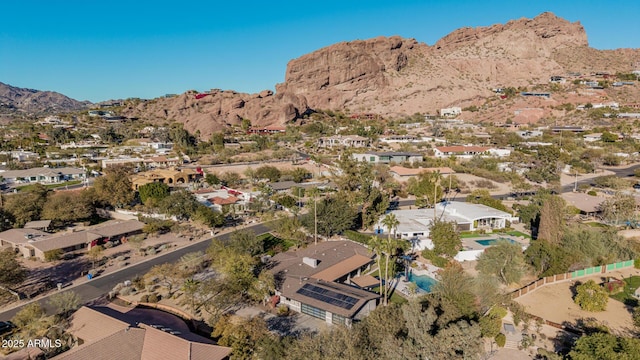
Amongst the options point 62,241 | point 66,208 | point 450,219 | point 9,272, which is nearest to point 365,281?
point 450,219

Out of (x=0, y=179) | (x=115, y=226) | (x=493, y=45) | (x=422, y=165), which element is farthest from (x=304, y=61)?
(x=115, y=226)

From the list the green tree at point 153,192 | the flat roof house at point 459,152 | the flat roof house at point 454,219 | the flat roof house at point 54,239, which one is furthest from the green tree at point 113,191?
the flat roof house at point 459,152

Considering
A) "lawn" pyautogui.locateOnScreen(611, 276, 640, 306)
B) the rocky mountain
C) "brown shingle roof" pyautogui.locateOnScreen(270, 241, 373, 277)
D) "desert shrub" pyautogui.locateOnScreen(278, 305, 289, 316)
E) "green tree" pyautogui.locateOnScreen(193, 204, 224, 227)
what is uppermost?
the rocky mountain

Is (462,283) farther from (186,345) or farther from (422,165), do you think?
(422,165)

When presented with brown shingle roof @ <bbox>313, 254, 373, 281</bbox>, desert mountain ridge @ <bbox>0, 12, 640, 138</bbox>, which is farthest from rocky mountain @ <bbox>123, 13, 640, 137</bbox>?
brown shingle roof @ <bbox>313, 254, 373, 281</bbox>

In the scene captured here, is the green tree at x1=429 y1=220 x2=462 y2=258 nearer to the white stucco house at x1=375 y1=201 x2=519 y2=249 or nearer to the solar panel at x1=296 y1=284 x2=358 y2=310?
the white stucco house at x1=375 y1=201 x2=519 y2=249

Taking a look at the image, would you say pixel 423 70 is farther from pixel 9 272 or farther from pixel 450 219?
pixel 9 272

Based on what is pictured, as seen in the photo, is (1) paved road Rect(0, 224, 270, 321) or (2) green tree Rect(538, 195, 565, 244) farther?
(2) green tree Rect(538, 195, 565, 244)
